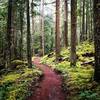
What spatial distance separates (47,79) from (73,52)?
3604 millimetres

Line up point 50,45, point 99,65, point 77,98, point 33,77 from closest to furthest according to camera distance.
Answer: point 77,98 < point 99,65 < point 33,77 < point 50,45

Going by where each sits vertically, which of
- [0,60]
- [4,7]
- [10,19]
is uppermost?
[4,7]

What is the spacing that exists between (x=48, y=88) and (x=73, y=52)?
18.9ft

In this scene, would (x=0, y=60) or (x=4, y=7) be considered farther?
(x=0, y=60)

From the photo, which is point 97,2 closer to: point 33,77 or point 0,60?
point 33,77

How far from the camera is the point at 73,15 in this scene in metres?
19.2

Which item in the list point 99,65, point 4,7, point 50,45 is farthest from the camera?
point 50,45

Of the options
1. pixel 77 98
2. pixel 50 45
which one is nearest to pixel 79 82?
pixel 77 98

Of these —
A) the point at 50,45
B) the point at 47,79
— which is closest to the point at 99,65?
the point at 47,79

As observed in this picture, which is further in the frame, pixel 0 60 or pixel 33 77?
pixel 0 60

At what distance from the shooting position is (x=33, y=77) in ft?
53.8

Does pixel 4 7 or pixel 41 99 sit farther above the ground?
pixel 4 7

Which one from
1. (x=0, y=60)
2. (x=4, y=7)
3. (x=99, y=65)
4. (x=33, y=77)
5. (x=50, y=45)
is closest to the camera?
(x=99, y=65)

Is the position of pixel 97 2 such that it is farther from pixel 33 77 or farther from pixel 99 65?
pixel 33 77
